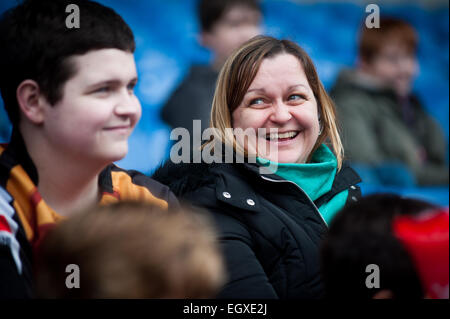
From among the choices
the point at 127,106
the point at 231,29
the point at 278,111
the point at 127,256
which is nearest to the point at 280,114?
the point at 278,111

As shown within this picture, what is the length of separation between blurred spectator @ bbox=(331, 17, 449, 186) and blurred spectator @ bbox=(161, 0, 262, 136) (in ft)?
2.17

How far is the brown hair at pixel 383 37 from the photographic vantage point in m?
3.11

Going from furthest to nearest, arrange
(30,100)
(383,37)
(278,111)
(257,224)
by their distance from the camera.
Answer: (383,37)
(278,111)
(257,224)
(30,100)

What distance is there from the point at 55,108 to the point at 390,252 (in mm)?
632

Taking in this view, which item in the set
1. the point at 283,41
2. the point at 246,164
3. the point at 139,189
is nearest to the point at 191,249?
the point at 139,189

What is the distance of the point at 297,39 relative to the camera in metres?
3.34

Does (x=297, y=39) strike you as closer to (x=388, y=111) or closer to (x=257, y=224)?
(x=388, y=111)

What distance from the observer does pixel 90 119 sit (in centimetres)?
103

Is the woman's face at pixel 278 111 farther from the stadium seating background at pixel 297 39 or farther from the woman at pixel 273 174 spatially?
the stadium seating background at pixel 297 39

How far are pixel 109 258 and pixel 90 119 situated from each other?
317mm

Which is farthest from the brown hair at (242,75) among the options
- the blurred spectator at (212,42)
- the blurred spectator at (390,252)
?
the blurred spectator at (212,42)

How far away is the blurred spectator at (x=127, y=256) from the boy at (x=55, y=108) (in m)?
0.17

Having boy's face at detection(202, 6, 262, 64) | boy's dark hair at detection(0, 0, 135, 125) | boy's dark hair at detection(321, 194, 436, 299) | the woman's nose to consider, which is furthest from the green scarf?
boy's face at detection(202, 6, 262, 64)
